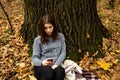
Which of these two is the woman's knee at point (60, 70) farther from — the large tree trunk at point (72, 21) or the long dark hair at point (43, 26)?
the large tree trunk at point (72, 21)

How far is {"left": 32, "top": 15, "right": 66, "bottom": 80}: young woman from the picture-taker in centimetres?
427

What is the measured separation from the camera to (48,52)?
459cm

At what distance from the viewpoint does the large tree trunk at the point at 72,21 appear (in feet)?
16.2

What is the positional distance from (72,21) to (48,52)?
809 millimetres

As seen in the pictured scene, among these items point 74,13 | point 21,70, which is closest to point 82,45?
point 74,13

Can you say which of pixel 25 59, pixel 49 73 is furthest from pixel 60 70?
pixel 25 59

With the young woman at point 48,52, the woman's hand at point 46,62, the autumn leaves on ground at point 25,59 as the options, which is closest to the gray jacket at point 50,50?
the young woman at point 48,52

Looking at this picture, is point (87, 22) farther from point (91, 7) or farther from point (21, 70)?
point (21, 70)

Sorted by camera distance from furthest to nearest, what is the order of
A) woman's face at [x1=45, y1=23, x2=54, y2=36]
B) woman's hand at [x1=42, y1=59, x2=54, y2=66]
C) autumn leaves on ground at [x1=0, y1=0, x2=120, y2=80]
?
1. autumn leaves on ground at [x1=0, y1=0, x2=120, y2=80]
2. woman's hand at [x1=42, y1=59, x2=54, y2=66]
3. woman's face at [x1=45, y1=23, x2=54, y2=36]

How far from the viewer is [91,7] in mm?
5160

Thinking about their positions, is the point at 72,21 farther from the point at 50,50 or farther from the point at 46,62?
the point at 46,62

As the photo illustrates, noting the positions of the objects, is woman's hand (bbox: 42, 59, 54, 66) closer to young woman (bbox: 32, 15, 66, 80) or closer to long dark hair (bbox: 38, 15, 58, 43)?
young woman (bbox: 32, 15, 66, 80)

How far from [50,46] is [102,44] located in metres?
1.27

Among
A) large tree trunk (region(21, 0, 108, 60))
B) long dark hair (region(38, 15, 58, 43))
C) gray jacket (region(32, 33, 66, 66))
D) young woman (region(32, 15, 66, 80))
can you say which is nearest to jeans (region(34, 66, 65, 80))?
young woman (region(32, 15, 66, 80))
